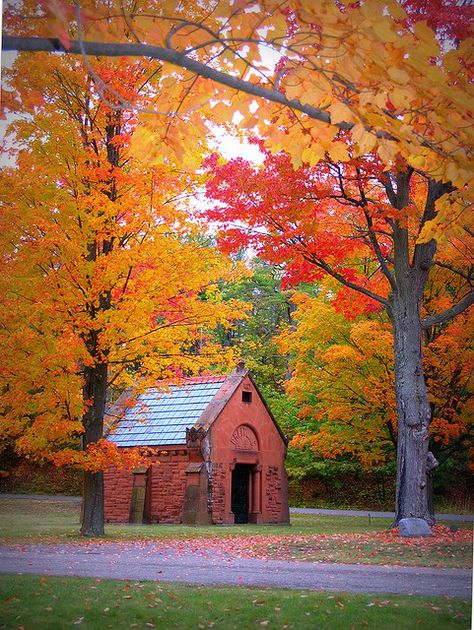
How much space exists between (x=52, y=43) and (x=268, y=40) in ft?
4.16

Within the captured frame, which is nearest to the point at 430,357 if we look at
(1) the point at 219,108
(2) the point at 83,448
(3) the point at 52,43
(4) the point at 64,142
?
(2) the point at 83,448

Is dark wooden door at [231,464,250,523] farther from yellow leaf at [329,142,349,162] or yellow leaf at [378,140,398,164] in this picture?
yellow leaf at [378,140,398,164]

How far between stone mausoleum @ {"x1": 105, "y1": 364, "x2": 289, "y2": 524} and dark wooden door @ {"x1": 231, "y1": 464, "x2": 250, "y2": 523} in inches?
0.8

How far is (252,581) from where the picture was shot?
582cm

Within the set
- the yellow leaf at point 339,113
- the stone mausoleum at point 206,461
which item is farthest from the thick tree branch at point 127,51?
the stone mausoleum at point 206,461

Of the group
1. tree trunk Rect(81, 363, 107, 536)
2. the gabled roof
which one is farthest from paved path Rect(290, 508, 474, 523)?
tree trunk Rect(81, 363, 107, 536)

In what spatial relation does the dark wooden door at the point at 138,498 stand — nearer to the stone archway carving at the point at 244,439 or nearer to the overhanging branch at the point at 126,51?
the stone archway carving at the point at 244,439

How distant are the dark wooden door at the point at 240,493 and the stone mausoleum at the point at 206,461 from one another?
0.02 m

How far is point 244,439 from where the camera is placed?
612 inches

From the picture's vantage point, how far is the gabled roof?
15.0 meters

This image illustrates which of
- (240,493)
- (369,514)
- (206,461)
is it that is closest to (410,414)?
(369,514)

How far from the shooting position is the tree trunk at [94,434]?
31.6 ft

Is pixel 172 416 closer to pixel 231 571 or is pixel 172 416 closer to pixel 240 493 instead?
pixel 240 493

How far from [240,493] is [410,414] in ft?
22.1
